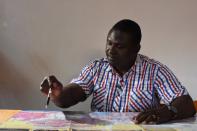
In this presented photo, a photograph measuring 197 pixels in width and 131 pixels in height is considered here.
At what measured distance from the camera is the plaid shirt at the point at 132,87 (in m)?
2.09

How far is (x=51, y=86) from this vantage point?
1878 millimetres

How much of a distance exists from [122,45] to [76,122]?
646 mm

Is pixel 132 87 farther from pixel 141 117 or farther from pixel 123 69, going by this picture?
pixel 141 117

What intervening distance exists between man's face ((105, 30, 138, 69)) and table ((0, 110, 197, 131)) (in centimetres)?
38

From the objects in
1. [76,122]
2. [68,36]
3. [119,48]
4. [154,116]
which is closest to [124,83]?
[119,48]

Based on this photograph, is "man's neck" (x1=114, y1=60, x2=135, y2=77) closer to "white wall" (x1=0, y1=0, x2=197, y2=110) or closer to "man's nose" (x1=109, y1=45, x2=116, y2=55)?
"man's nose" (x1=109, y1=45, x2=116, y2=55)

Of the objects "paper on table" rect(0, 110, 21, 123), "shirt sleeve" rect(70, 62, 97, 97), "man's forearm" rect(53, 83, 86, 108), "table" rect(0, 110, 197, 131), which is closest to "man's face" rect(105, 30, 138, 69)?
"shirt sleeve" rect(70, 62, 97, 97)

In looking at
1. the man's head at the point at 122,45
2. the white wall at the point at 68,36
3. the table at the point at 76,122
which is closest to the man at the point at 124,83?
the man's head at the point at 122,45

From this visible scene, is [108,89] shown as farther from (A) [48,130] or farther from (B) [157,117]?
(A) [48,130]

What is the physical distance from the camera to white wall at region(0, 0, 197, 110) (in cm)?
292

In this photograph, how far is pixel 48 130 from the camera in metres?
1.47

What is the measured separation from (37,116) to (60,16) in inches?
52.8

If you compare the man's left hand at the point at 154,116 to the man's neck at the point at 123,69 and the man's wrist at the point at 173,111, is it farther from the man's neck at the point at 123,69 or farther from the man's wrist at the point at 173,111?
the man's neck at the point at 123,69

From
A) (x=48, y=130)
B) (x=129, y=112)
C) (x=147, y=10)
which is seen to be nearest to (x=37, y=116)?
(x=48, y=130)
